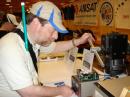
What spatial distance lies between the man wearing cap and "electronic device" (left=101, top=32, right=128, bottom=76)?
1.43 ft

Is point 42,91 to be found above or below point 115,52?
below

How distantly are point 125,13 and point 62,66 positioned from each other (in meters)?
0.86

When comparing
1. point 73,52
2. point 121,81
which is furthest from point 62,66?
point 121,81

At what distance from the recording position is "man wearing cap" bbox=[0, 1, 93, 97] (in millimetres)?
1124

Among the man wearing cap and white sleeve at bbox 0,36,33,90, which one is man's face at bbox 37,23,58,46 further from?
white sleeve at bbox 0,36,33,90

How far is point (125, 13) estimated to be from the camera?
2062mm

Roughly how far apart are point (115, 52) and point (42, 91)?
66 centimetres

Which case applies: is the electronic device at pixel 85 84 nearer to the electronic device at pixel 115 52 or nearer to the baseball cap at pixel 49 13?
the electronic device at pixel 115 52

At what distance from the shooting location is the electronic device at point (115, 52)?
1.54 metres

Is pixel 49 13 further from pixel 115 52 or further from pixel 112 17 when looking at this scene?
pixel 112 17

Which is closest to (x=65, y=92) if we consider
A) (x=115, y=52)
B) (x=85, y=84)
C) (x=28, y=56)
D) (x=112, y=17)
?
(x=85, y=84)

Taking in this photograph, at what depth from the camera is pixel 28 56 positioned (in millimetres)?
1263

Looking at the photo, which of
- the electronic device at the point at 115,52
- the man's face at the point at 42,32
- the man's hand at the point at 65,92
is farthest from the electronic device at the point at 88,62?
the man's face at the point at 42,32

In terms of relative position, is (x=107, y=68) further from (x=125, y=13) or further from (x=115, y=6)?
(x=115, y=6)
